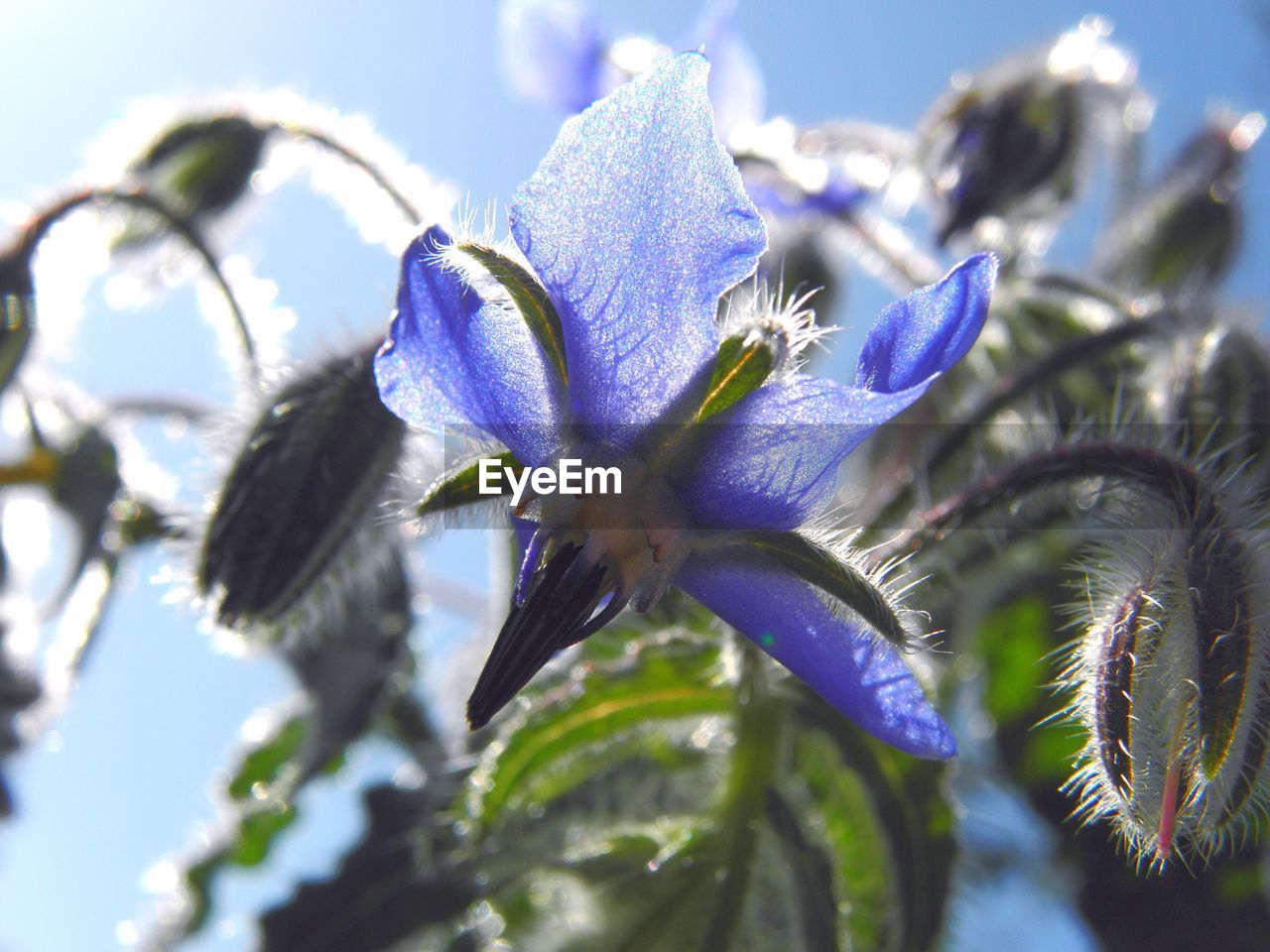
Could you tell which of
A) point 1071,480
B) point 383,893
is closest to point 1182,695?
point 1071,480

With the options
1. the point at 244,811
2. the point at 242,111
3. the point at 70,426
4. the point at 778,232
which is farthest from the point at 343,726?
the point at 778,232

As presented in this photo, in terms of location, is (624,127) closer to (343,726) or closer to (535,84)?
(343,726)

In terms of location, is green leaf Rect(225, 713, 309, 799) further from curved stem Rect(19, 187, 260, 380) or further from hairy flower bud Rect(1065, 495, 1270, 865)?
hairy flower bud Rect(1065, 495, 1270, 865)

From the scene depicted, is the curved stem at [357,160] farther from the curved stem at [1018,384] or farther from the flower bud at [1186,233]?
the flower bud at [1186,233]

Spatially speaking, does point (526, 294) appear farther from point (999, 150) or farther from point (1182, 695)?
point (999, 150)

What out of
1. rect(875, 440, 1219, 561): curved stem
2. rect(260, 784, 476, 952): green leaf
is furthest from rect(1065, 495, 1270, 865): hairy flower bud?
rect(260, 784, 476, 952): green leaf

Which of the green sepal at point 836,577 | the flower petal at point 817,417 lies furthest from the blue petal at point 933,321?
the green sepal at point 836,577
